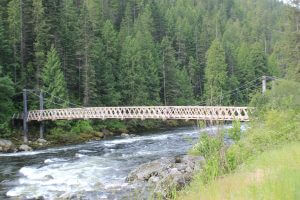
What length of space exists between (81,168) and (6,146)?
1073cm

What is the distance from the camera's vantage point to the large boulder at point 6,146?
29184mm

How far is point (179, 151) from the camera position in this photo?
25391 millimetres

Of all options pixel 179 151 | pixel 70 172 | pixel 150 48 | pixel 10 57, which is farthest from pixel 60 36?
pixel 70 172

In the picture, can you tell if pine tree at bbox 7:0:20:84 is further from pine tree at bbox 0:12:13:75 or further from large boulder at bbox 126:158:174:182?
large boulder at bbox 126:158:174:182

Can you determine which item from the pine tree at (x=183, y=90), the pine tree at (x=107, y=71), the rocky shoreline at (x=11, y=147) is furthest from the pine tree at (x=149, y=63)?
the rocky shoreline at (x=11, y=147)

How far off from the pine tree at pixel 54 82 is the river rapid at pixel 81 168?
7.09 meters

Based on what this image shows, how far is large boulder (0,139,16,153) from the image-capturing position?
95.7ft

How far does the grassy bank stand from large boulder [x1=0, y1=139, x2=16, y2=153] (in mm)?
18705

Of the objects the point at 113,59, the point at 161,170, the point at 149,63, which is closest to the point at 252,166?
the point at 161,170

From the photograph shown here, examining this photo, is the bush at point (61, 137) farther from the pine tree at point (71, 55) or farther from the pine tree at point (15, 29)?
the pine tree at point (71, 55)

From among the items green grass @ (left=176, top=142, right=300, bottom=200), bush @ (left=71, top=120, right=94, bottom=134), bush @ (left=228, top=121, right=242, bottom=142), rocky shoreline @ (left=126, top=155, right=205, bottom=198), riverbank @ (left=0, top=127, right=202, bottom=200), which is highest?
bush @ (left=228, top=121, right=242, bottom=142)

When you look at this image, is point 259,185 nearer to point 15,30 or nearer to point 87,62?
point 15,30

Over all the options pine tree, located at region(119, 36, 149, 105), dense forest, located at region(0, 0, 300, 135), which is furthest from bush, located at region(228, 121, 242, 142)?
pine tree, located at region(119, 36, 149, 105)

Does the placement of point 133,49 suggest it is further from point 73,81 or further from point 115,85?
point 73,81
